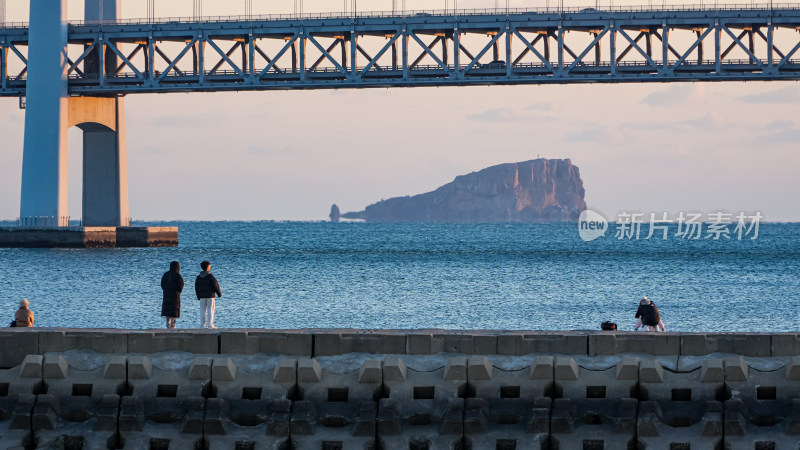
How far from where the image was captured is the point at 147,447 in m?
11.7

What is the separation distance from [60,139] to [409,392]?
66.7 metres

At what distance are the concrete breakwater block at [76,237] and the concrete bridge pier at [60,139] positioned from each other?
1.39 metres

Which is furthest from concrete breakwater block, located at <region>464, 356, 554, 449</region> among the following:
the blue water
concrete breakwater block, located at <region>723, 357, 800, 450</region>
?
the blue water

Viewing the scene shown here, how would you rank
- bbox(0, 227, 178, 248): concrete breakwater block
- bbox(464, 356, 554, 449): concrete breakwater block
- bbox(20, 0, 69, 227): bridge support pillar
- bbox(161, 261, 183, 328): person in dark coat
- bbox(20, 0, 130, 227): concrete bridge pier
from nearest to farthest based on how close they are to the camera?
bbox(464, 356, 554, 449): concrete breakwater block < bbox(161, 261, 183, 328): person in dark coat < bbox(0, 227, 178, 248): concrete breakwater block < bbox(20, 0, 69, 227): bridge support pillar < bbox(20, 0, 130, 227): concrete bridge pier

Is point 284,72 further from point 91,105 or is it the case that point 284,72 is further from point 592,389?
point 592,389

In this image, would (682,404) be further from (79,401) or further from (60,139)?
(60,139)

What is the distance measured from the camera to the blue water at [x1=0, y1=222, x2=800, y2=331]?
32.3 meters

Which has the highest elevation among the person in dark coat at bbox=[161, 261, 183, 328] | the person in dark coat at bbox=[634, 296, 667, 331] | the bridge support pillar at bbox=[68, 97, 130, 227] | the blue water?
the bridge support pillar at bbox=[68, 97, 130, 227]

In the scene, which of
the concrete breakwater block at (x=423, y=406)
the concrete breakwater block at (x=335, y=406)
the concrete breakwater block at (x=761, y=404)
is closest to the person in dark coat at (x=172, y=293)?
the concrete breakwater block at (x=335, y=406)

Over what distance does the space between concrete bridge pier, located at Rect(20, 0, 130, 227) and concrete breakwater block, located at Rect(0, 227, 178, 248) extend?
4.56 feet

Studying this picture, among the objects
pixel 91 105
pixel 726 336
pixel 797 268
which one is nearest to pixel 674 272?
pixel 797 268

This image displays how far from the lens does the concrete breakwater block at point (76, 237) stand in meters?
73.5

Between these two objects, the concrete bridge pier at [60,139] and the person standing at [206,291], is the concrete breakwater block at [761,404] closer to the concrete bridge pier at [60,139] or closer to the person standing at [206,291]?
the person standing at [206,291]

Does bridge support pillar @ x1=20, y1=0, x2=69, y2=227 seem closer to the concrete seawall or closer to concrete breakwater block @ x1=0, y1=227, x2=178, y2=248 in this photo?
concrete breakwater block @ x1=0, y1=227, x2=178, y2=248
